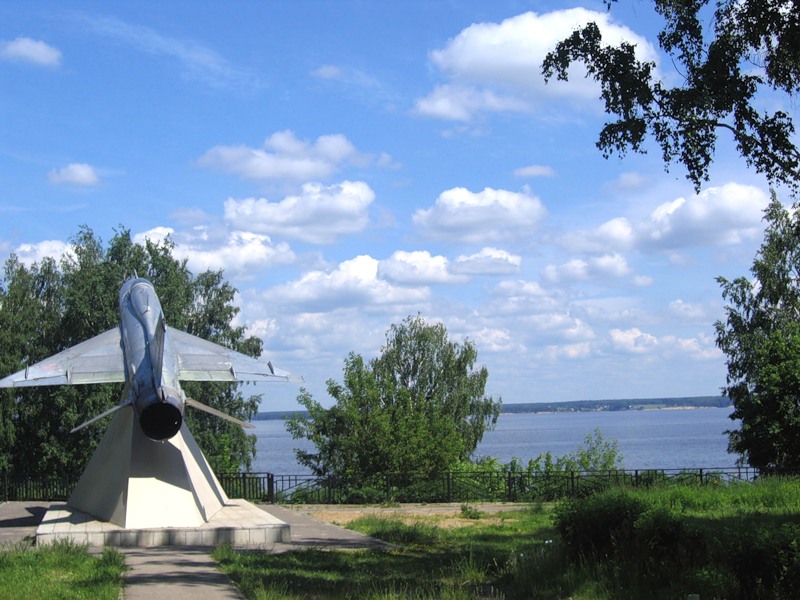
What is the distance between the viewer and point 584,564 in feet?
Answer: 36.9

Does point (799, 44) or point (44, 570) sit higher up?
point (799, 44)

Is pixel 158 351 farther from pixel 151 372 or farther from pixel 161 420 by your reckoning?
pixel 161 420

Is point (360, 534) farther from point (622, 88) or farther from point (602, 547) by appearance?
point (622, 88)

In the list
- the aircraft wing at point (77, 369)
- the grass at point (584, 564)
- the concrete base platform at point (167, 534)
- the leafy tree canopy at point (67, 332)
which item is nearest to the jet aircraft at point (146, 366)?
the aircraft wing at point (77, 369)

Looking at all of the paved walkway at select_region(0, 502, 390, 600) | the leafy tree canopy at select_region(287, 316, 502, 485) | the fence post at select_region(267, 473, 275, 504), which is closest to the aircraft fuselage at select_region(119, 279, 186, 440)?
the paved walkway at select_region(0, 502, 390, 600)

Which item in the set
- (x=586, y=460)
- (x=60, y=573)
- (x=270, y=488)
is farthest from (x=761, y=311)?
(x=60, y=573)

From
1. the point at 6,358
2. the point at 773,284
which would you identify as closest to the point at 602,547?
the point at 6,358

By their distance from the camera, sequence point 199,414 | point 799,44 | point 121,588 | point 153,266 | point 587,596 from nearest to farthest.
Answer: point 587,596 < point 121,588 < point 799,44 < point 153,266 < point 199,414

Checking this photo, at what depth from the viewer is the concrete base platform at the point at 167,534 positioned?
15297mm

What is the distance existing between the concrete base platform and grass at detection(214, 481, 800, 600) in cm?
188

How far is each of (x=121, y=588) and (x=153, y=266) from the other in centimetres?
2671

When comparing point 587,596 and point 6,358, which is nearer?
point 587,596

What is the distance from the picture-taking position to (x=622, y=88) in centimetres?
1464

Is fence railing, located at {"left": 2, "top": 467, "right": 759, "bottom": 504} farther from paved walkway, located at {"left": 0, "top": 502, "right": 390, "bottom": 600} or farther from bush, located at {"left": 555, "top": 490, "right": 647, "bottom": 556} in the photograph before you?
bush, located at {"left": 555, "top": 490, "right": 647, "bottom": 556}
